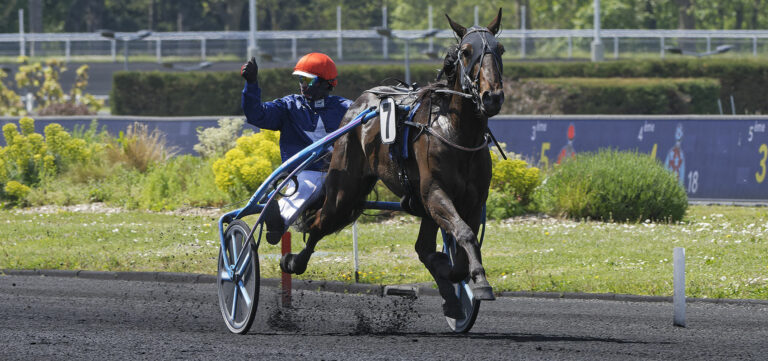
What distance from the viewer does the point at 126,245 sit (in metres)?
14.7

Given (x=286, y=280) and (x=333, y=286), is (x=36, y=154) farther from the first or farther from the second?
(x=286, y=280)

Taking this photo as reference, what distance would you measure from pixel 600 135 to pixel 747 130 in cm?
241

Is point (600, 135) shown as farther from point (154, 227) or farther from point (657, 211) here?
point (154, 227)

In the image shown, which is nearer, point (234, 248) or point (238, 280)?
point (238, 280)

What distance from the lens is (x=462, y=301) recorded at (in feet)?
27.8

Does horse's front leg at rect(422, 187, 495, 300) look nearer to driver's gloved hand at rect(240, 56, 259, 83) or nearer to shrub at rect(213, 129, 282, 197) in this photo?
driver's gloved hand at rect(240, 56, 259, 83)

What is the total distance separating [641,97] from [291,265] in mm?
27960

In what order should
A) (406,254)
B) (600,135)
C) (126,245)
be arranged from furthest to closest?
1. (600,135)
2. (126,245)
3. (406,254)

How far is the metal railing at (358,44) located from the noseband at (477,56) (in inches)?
1443

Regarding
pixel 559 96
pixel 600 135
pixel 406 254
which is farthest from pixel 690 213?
pixel 559 96

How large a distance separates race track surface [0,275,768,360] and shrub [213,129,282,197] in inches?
221

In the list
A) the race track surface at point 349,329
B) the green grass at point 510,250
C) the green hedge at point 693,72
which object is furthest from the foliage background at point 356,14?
the race track surface at point 349,329

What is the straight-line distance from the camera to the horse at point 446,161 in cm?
718

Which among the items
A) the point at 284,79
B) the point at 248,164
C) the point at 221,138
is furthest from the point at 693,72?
the point at 248,164
